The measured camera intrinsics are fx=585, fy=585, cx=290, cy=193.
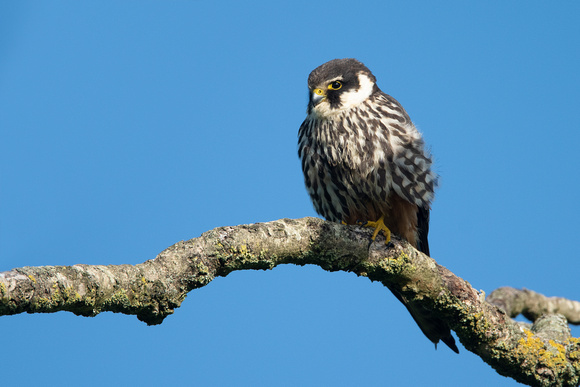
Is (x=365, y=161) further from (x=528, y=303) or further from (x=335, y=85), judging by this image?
(x=528, y=303)

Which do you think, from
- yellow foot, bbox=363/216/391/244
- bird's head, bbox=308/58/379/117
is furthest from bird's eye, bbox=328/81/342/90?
yellow foot, bbox=363/216/391/244

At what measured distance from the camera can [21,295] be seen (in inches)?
76.5

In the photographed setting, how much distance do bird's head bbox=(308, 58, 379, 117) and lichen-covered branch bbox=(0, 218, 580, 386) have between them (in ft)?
3.98

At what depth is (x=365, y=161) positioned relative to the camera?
3.82 metres

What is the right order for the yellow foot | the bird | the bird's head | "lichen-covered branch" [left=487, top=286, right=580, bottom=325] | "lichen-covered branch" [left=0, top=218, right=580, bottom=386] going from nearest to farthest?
"lichen-covered branch" [left=0, top=218, right=580, bottom=386]
the yellow foot
the bird
the bird's head
"lichen-covered branch" [left=487, top=286, right=580, bottom=325]

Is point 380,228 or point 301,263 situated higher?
point 380,228

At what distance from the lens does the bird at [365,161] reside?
12.5 ft

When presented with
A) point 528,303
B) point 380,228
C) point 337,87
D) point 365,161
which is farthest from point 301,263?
point 528,303

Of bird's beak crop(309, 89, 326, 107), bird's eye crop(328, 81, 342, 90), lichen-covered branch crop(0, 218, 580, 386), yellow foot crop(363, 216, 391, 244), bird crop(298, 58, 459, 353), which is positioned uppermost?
bird's eye crop(328, 81, 342, 90)

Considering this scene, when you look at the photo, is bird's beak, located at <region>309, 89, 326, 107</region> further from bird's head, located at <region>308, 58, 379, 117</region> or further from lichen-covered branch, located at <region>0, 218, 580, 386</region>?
lichen-covered branch, located at <region>0, 218, 580, 386</region>

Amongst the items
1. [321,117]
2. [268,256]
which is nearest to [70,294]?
[268,256]

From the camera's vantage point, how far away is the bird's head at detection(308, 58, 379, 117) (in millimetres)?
4090

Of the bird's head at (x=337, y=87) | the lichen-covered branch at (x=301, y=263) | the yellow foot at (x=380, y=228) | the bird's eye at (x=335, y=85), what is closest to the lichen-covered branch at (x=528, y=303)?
the lichen-covered branch at (x=301, y=263)

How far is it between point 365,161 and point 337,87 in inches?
26.2
